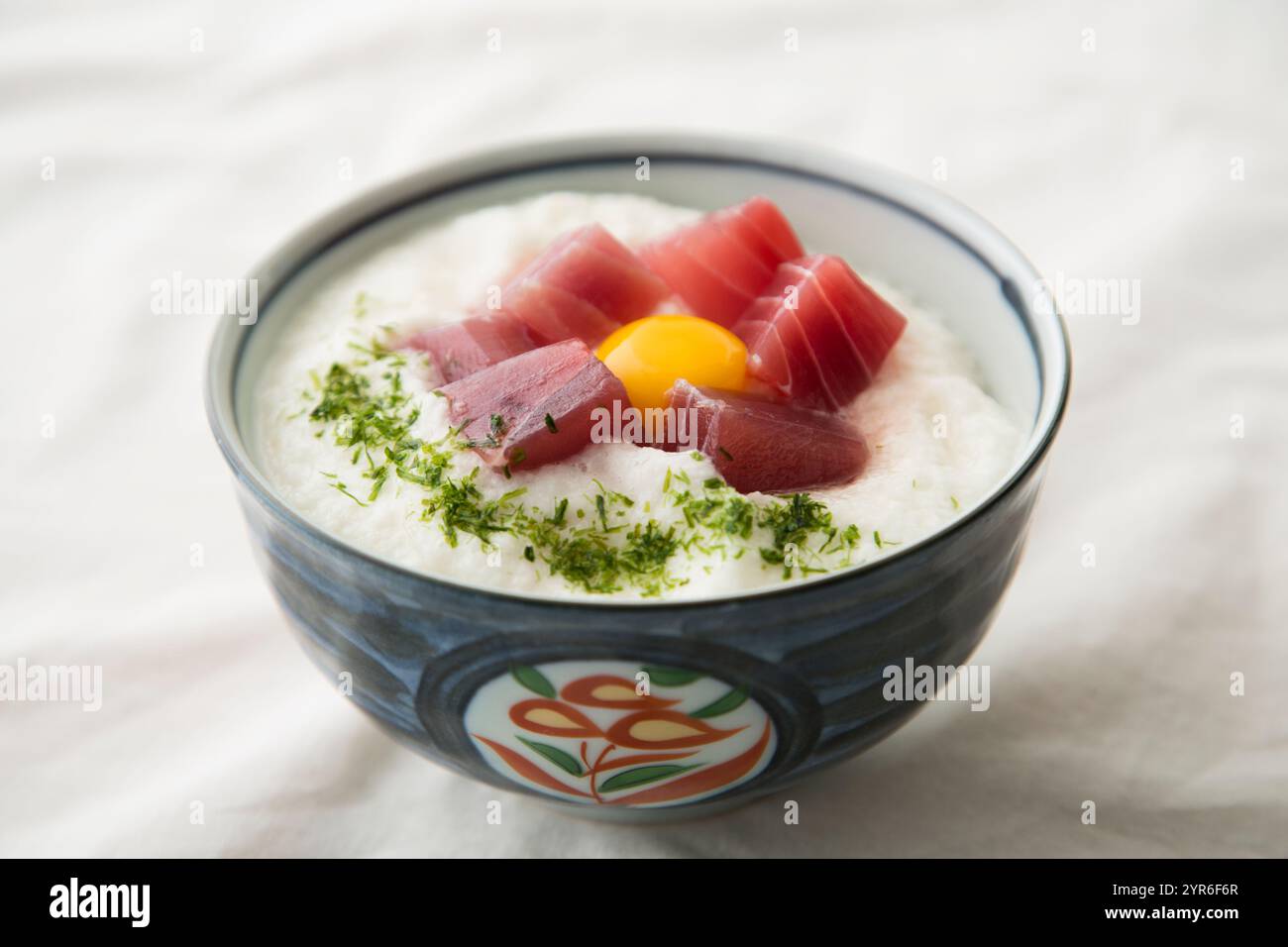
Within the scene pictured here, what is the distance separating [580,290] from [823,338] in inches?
21.6

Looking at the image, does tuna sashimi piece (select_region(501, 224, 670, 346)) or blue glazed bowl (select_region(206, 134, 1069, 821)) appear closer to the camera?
blue glazed bowl (select_region(206, 134, 1069, 821))

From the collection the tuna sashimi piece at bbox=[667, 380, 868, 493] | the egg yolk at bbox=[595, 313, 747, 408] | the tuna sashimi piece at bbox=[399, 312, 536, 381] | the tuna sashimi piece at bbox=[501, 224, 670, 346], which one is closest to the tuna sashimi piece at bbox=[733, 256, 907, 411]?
the egg yolk at bbox=[595, 313, 747, 408]

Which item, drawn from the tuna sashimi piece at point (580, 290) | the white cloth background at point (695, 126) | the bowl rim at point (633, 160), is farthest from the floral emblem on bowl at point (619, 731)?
the tuna sashimi piece at point (580, 290)

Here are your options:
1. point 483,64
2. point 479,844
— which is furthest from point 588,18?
point 479,844

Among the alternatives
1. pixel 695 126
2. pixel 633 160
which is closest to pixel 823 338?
pixel 633 160

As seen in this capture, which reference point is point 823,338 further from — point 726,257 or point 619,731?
point 619,731

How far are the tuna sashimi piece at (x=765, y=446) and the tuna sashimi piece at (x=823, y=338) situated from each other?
17 cm

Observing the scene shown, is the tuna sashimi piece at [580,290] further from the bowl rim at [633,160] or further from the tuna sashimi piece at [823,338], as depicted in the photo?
the bowl rim at [633,160]

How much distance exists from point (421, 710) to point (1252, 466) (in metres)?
2.45

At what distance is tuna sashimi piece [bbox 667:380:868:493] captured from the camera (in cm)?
252

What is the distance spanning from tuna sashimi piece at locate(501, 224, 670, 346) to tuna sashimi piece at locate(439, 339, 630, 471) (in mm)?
201

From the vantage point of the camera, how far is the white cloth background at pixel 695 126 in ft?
9.30

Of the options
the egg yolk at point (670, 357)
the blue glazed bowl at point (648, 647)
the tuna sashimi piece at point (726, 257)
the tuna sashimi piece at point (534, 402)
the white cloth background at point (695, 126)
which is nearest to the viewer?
the blue glazed bowl at point (648, 647)

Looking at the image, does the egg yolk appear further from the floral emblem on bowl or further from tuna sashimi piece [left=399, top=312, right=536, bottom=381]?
the floral emblem on bowl
